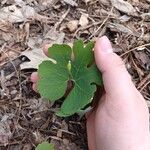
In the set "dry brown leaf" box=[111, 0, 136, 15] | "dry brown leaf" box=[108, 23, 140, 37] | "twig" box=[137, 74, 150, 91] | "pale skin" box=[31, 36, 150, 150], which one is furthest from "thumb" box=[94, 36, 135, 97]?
"dry brown leaf" box=[111, 0, 136, 15]

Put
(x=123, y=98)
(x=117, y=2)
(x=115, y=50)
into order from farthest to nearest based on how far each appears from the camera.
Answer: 1. (x=117, y=2)
2. (x=115, y=50)
3. (x=123, y=98)

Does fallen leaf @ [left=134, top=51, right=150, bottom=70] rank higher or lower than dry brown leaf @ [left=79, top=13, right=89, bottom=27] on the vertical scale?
higher

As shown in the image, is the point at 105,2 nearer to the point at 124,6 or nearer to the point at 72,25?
the point at 124,6

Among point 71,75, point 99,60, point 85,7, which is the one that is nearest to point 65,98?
point 71,75

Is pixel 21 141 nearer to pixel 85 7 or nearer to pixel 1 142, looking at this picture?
pixel 1 142

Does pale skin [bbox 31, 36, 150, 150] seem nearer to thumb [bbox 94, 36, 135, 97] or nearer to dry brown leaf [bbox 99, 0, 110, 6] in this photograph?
thumb [bbox 94, 36, 135, 97]

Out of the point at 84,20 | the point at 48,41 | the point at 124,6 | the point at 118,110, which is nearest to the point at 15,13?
the point at 48,41
